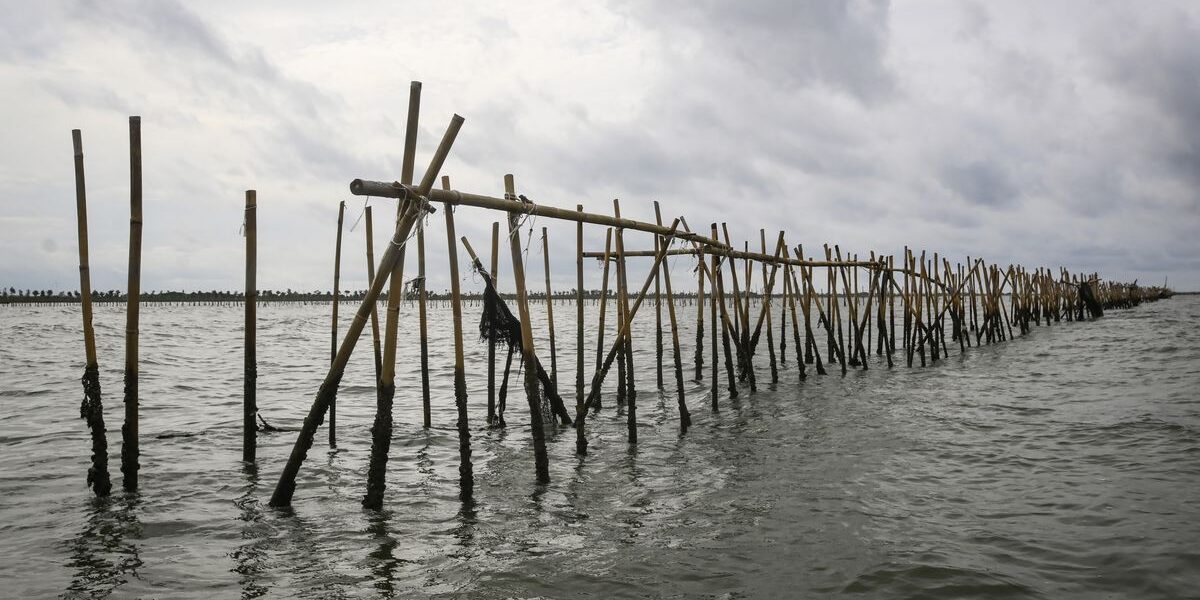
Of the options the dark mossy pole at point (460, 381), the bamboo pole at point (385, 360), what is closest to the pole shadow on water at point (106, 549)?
the bamboo pole at point (385, 360)

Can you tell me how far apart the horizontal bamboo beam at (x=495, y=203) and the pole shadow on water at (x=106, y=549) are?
2949 mm

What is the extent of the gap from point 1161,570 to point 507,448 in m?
6.48

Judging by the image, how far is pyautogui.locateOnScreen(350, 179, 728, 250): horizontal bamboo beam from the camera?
5395 millimetres

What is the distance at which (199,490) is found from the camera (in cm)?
685

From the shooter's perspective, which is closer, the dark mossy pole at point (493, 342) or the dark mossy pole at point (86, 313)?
the dark mossy pole at point (86, 313)

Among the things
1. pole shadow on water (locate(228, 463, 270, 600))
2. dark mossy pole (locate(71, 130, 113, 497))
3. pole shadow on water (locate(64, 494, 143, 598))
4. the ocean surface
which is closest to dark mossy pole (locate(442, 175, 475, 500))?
the ocean surface

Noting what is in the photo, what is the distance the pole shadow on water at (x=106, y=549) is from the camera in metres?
4.57

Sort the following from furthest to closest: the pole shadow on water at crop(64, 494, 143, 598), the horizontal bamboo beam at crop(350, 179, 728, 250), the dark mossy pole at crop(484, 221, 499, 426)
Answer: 1. the dark mossy pole at crop(484, 221, 499, 426)
2. the horizontal bamboo beam at crop(350, 179, 728, 250)
3. the pole shadow on water at crop(64, 494, 143, 598)

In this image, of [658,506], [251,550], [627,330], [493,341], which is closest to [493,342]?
[493,341]

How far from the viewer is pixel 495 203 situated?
21.8 feet

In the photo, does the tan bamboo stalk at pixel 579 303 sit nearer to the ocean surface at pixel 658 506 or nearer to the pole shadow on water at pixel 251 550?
the ocean surface at pixel 658 506

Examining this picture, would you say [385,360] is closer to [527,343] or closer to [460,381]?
[460,381]

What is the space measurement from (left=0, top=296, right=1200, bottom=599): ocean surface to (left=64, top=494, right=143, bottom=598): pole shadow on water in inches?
0.8

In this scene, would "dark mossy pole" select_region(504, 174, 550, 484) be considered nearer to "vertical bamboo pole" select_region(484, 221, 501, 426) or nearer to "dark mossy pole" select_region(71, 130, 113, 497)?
"vertical bamboo pole" select_region(484, 221, 501, 426)
